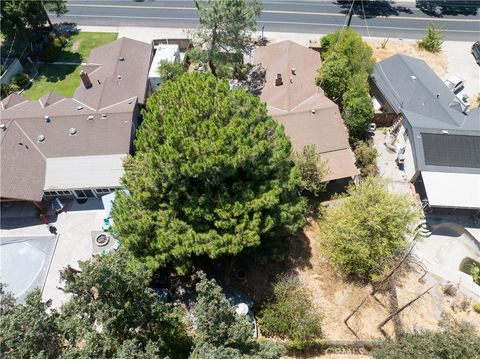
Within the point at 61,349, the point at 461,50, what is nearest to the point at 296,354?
the point at 61,349

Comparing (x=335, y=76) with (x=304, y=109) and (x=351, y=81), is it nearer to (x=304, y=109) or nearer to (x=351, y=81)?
(x=351, y=81)

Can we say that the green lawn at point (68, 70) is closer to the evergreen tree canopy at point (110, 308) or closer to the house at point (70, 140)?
the house at point (70, 140)

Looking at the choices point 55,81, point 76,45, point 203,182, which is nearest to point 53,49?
point 76,45

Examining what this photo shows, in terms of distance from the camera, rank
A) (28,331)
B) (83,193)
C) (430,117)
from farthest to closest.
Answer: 1. (430,117)
2. (83,193)
3. (28,331)

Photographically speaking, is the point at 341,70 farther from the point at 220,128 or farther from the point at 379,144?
the point at 220,128

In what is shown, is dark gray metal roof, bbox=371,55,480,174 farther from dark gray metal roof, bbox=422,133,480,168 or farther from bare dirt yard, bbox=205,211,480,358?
bare dirt yard, bbox=205,211,480,358
